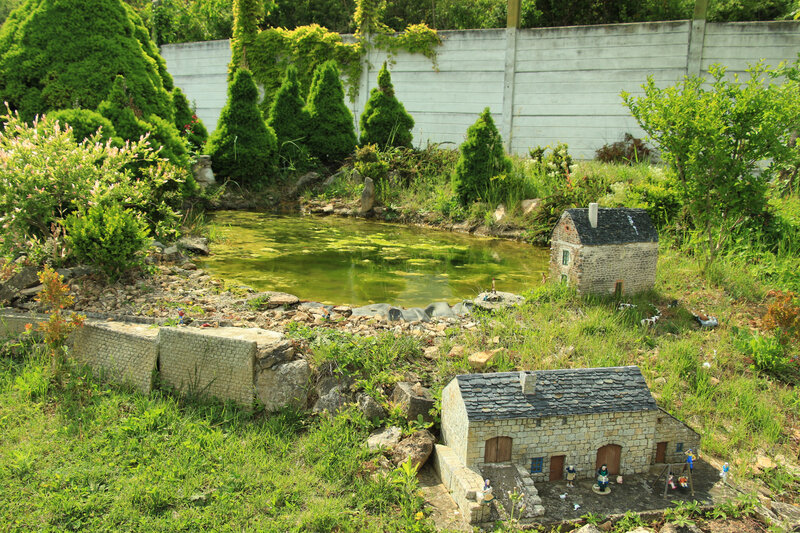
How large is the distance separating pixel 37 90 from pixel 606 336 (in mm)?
8742

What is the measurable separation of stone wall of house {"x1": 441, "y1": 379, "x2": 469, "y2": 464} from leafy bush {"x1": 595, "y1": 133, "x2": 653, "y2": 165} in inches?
373

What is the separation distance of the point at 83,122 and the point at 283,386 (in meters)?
5.45

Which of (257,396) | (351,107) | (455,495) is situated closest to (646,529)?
(455,495)

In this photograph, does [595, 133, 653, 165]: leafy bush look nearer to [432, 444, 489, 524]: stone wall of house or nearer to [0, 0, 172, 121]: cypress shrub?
[0, 0, 172, 121]: cypress shrub

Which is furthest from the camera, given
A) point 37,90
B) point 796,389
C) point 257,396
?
point 37,90

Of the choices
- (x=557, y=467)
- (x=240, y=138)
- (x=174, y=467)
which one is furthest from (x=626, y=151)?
(x=174, y=467)

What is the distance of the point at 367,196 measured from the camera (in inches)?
469

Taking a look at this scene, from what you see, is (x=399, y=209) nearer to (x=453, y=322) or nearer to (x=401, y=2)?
(x=453, y=322)

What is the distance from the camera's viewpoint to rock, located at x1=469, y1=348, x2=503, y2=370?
15.5 ft

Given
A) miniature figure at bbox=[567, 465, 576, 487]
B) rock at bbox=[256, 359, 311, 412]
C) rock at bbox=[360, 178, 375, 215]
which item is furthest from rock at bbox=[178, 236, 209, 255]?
miniature figure at bbox=[567, 465, 576, 487]

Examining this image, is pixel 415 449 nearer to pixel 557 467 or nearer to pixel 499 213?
pixel 557 467

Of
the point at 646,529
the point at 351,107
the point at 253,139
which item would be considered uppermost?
the point at 351,107

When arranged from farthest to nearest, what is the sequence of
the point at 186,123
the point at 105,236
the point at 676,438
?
the point at 186,123 → the point at 105,236 → the point at 676,438

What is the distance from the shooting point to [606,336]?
5.33 meters
